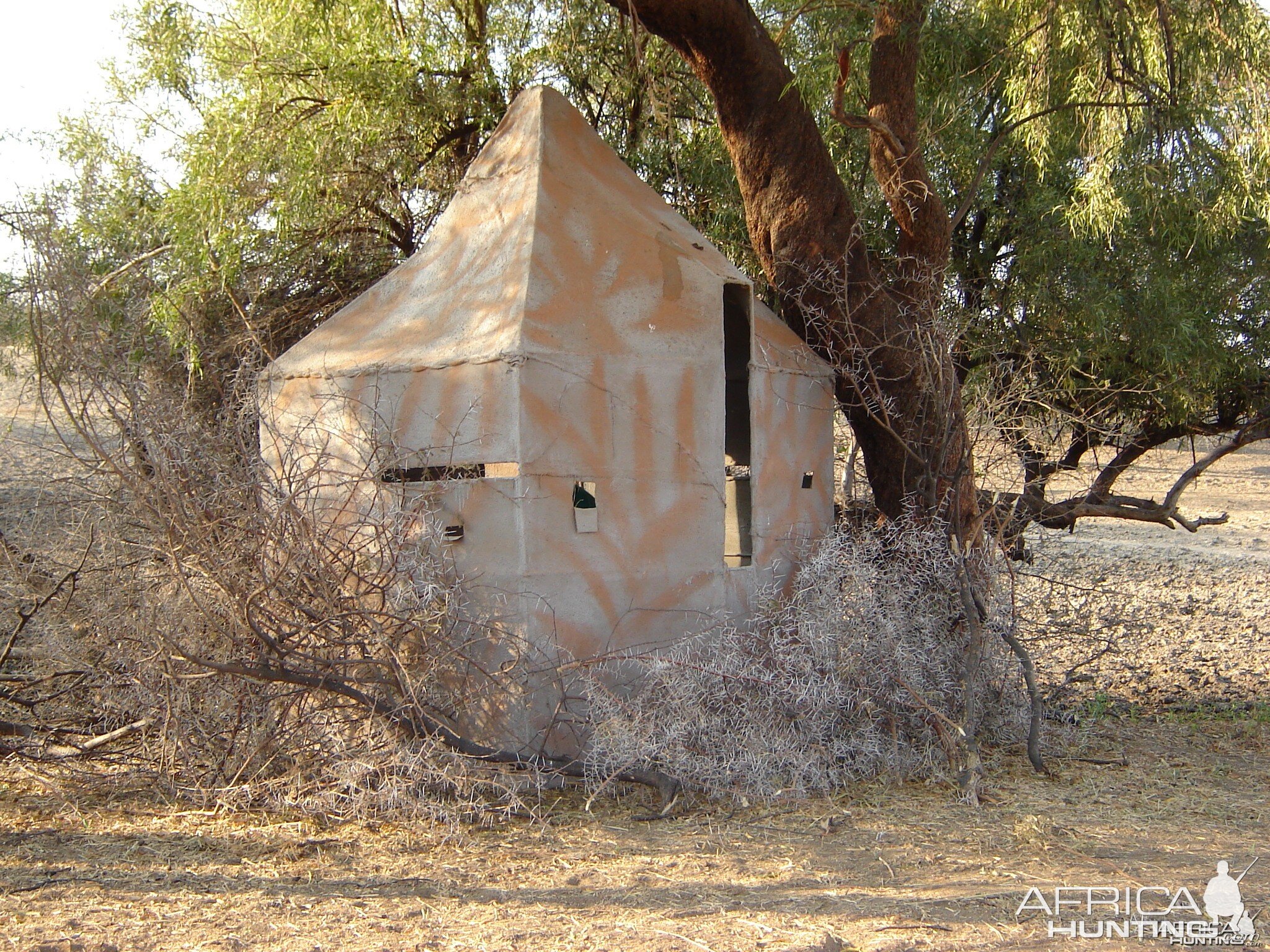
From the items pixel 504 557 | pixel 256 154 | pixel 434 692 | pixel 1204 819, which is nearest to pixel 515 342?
pixel 504 557

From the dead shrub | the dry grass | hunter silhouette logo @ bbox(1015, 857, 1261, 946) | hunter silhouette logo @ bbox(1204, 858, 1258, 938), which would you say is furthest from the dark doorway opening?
hunter silhouette logo @ bbox(1204, 858, 1258, 938)

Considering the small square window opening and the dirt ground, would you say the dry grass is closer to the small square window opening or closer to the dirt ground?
the dirt ground

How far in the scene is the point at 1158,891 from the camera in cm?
452

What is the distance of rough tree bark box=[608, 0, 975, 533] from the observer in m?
7.04

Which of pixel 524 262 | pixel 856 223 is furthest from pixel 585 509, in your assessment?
pixel 856 223

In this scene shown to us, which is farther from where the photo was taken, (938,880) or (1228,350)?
(1228,350)

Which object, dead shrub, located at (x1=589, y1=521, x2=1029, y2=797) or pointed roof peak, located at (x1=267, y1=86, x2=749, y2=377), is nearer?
dead shrub, located at (x1=589, y1=521, x2=1029, y2=797)

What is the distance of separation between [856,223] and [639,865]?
4295mm

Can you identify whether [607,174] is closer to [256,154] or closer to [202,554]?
[256,154]

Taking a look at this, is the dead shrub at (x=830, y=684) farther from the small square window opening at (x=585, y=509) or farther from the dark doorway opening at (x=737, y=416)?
the dark doorway opening at (x=737, y=416)

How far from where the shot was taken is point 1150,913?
4.30m

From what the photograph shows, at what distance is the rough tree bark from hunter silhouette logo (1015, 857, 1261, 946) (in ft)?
9.19

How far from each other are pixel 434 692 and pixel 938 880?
2.53 m

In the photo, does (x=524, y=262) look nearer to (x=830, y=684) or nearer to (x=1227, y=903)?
(x=830, y=684)
